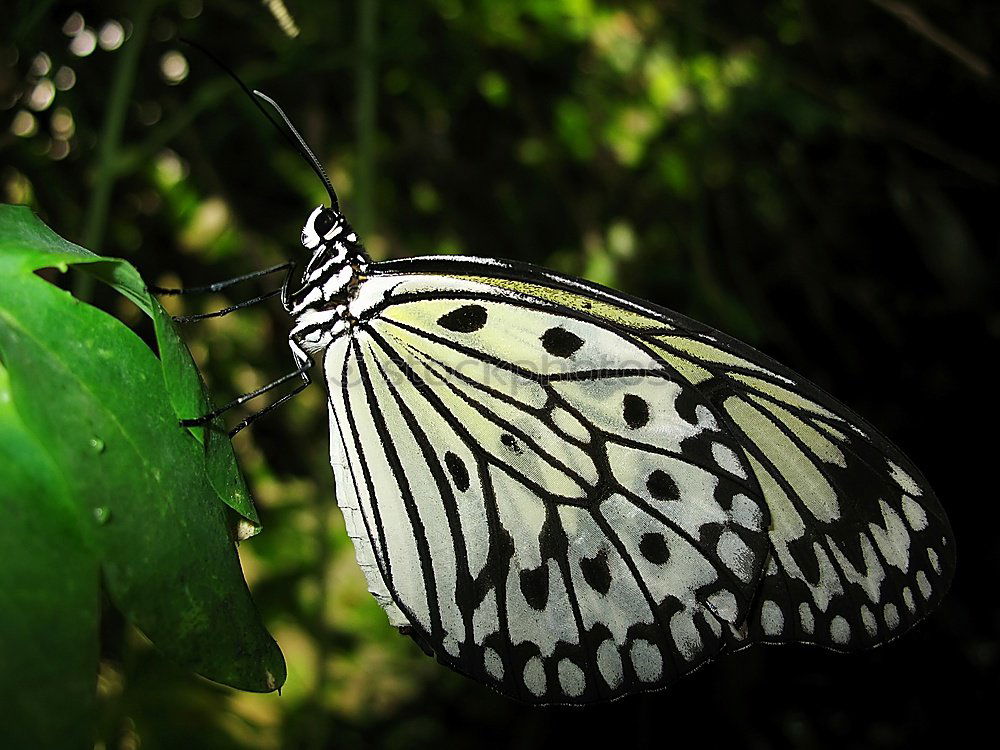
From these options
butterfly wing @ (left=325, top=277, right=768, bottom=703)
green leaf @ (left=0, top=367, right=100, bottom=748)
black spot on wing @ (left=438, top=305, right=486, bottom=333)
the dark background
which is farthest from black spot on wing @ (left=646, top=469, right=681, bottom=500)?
green leaf @ (left=0, top=367, right=100, bottom=748)

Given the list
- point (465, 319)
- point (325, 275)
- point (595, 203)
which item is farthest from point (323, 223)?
point (595, 203)

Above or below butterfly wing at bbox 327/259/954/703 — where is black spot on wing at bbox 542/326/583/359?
above

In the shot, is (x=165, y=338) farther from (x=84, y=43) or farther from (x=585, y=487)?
(x=84, y=43)

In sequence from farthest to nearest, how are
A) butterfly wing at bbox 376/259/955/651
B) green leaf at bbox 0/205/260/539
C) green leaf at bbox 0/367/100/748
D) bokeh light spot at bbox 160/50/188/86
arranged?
bokeh light spot at bbox 160/50/188/86 < butterfly wing at bbox 376/259/955/651 < green leaf at bbox 0/205/260/539 < green leaf at bbox 0/367/100/748

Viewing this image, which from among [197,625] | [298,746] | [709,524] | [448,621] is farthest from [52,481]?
[298,746]

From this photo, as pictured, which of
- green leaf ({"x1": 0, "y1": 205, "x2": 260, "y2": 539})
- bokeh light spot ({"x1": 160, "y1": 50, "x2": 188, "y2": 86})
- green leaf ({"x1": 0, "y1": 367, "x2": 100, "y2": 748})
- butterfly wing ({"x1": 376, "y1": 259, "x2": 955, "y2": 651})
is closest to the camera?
green leaf ({"x1": 0, "y1": 367, "x2": 100, "y2": 748})

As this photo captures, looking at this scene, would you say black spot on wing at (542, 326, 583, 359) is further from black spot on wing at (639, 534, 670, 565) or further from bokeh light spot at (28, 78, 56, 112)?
bokeh light spot at (28, 78, 56, 112)

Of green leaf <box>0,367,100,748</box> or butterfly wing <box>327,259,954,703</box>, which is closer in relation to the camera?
green leaf <box>0,367,100,748</box>

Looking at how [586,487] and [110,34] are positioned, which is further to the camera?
[110,34]

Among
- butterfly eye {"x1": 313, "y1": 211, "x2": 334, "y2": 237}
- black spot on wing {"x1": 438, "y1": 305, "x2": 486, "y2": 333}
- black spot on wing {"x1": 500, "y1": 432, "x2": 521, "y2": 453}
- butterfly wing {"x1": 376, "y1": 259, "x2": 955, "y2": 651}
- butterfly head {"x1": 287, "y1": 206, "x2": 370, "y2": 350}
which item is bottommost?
butterfly wing {"x1": 376, "y1": 259, "x2": 955, "y2": 651}

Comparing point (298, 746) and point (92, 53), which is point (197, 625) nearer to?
point (92, 53)
